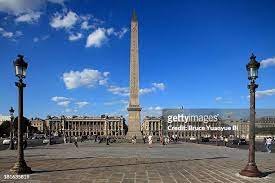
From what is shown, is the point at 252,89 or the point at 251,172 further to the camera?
the point at 252,89

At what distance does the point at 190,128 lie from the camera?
7446 inches

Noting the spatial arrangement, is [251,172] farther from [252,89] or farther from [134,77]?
[134,77]

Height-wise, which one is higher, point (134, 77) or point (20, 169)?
point (134, 77)

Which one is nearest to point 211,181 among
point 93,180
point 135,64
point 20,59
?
point 93,180

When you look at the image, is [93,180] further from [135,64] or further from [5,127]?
[5,127]

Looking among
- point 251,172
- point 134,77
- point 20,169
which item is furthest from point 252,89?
point 134,77

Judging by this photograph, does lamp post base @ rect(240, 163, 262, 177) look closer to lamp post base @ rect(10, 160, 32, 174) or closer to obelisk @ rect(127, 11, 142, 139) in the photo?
lamp post base @ rect(10, 160, 32, 174)

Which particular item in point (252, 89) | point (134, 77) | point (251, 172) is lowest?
point (251, 172)

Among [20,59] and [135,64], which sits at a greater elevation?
[135,64]

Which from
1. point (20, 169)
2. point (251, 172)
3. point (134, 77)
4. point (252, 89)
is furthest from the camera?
point (134, 77)

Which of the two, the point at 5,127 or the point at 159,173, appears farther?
the point at 5,127

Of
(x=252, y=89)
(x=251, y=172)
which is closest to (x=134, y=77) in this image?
(x=252, y=89)

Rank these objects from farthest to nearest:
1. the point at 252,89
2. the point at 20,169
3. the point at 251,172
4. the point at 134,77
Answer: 1. the point at 134,77
2. the point at 252,89
3. the point at 20,169
4. the point at 251,172

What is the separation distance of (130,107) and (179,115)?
92.2 m
